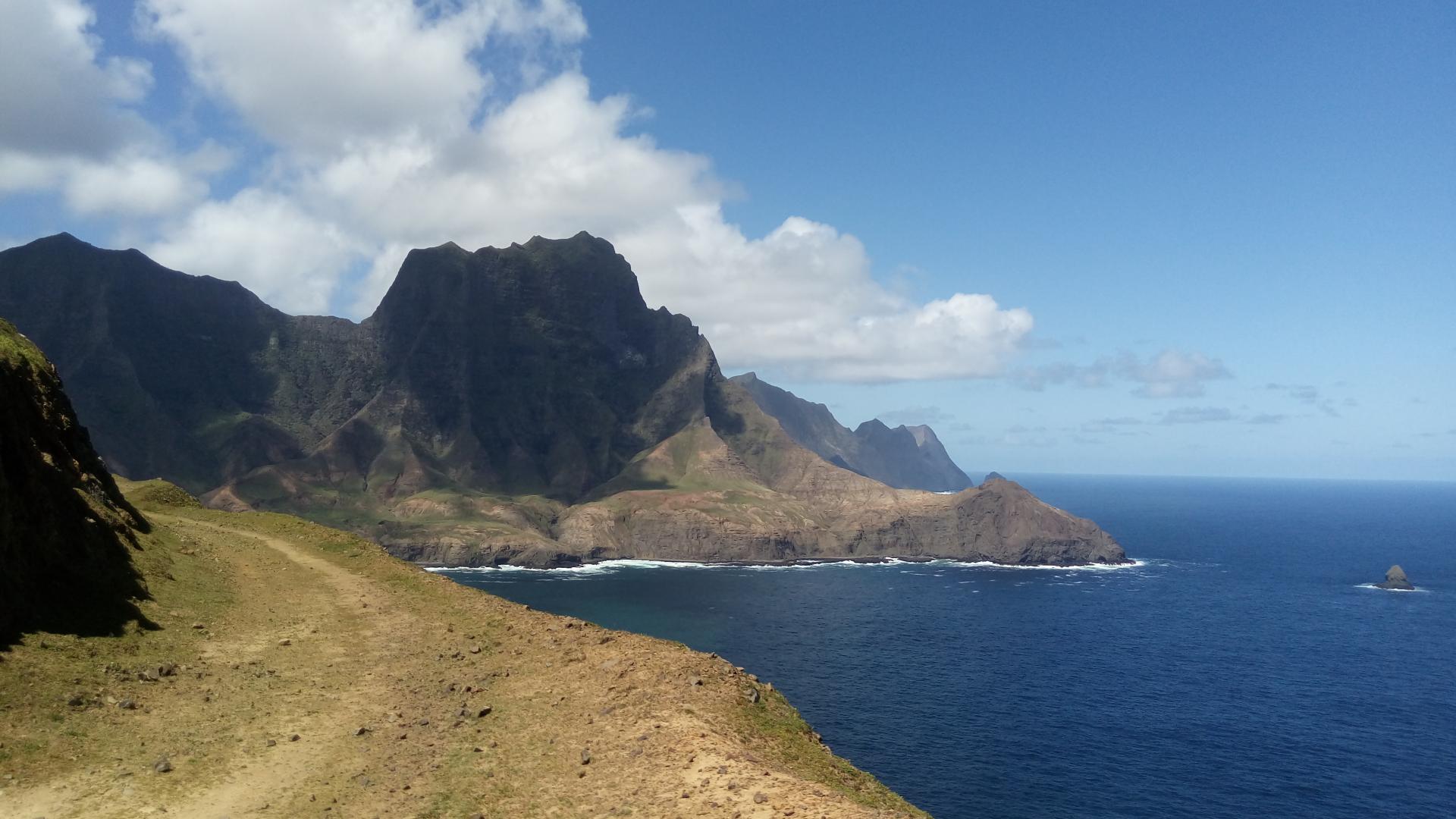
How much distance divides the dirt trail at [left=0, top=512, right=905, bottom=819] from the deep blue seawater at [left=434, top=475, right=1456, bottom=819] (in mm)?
46756

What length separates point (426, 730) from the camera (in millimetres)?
24141

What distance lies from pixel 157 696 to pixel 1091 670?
111 m

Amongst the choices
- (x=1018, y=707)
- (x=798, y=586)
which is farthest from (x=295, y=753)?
(x=798, y=586)

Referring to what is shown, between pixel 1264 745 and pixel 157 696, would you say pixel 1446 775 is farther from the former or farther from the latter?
pixel 157 696

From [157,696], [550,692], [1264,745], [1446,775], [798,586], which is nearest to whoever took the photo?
[157,696]

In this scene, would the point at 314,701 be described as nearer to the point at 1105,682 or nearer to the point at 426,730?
the point at 426,730

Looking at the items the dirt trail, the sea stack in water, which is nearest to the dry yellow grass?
the dirt trail

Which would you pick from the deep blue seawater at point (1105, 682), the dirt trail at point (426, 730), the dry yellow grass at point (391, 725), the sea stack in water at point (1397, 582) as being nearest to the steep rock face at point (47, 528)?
the dry yellow grass at point (391, 725)

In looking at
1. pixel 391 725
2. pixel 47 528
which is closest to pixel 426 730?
pixel 391 725

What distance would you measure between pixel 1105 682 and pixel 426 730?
3982 inches

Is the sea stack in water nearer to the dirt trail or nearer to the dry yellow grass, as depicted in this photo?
the dry yellow grass

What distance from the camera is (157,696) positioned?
2450 centimetres

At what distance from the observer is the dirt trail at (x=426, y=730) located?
19203mm

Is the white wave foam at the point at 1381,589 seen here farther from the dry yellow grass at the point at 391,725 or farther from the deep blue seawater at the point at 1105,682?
the dry yellow grass at the point at 391,725
